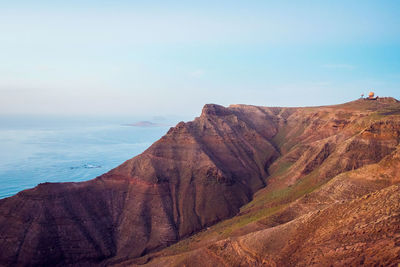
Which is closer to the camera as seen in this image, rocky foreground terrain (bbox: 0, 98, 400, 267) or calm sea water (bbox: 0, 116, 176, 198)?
rocky foreground terrain (bbox: 0, 98, 400, 267)

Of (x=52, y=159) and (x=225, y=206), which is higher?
(x=52, y=159)

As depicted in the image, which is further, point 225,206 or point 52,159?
point 52,159

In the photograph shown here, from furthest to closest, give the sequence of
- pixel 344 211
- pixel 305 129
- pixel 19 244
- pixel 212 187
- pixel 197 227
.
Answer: pixel 305 129 < pixel 212 187 < pixel 197 227 < pixel 19 244 < pixel 344 211

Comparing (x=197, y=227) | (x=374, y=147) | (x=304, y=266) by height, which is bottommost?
(x=197, y=227)

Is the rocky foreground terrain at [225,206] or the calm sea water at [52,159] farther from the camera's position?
the calm sea water at [52,159]

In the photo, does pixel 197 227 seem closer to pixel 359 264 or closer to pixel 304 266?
pixel 304 266

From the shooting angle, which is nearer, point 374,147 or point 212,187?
point 374,147

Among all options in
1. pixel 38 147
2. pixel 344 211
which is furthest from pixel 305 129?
pixel 38 147

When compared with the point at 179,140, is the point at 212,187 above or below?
below
